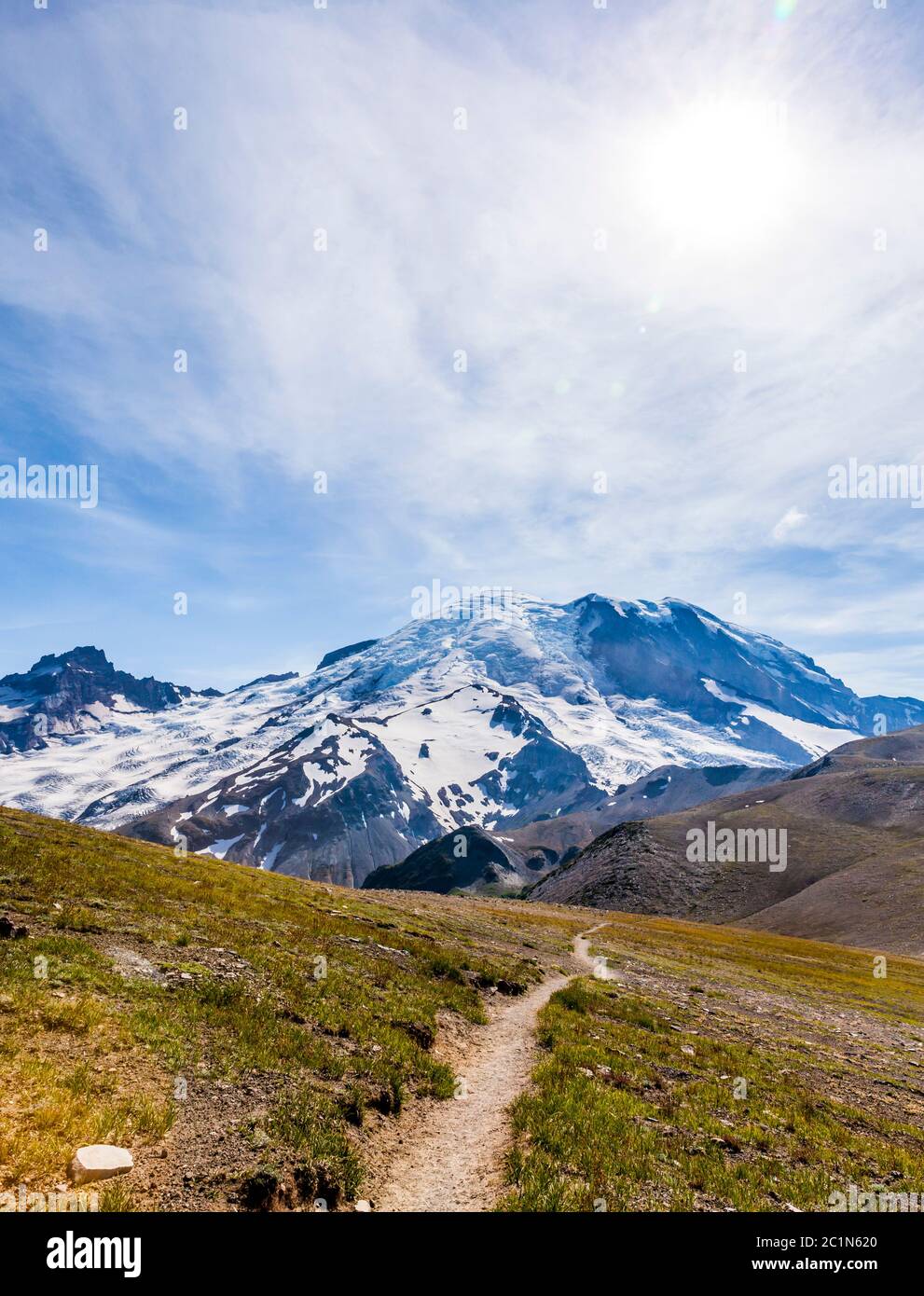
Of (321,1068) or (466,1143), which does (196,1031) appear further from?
(466,1143)

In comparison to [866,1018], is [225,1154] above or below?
above

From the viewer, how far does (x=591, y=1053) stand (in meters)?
17.9

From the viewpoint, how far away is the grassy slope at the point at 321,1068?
9453 millimetres

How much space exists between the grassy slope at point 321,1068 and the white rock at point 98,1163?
20 cm

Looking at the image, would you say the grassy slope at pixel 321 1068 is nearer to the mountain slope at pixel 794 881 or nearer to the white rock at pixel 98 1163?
the white rock at pixel 98 1163

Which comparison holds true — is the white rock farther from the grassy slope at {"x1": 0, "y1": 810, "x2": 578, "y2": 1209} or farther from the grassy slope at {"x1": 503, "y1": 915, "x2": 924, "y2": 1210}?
the grassy slope at {"x1": 503, "y1": 915, "x2": 924, "y2": 1210}

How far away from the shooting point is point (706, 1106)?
15.6 m

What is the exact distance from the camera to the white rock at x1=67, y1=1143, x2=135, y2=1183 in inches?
313

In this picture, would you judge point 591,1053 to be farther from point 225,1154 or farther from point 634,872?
point 634,872

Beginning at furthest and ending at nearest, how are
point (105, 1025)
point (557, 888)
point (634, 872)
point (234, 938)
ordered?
point (557, 888)
point (634, 872)
point (234, 938)
point (105, 1025)

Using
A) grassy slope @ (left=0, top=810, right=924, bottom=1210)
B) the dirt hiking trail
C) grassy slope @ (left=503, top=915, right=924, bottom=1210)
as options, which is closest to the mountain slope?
grassy slope @ (left=503, top=915, right=924, bottom=1210)
